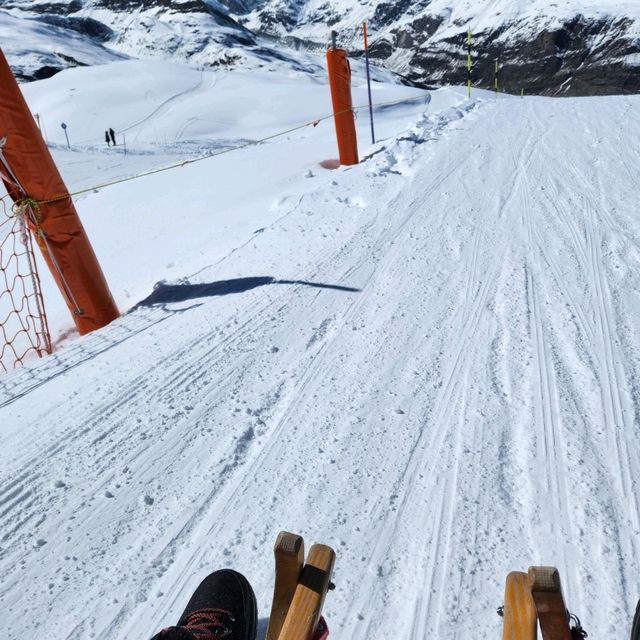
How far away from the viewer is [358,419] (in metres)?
2.77

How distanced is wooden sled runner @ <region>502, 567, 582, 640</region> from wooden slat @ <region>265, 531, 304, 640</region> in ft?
2.01

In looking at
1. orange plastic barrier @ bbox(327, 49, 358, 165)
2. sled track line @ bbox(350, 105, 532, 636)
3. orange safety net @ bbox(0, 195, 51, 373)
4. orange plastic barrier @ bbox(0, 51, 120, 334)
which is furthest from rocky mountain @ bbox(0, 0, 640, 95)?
sled track line @ bbox(350, 105, 532, 636)

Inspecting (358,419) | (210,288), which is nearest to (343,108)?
(210,288)

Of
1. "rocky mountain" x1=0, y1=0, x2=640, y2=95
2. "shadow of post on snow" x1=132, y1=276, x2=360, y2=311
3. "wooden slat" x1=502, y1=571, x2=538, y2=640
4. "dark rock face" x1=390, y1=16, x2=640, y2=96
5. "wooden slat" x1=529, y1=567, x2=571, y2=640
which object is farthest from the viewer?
"dark rock face" x1=390, y1=16, x2=640, y2=96

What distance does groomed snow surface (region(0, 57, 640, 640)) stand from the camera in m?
1.98

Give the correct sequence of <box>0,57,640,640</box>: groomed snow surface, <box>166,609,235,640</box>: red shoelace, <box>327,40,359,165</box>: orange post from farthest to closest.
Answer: <box>327,40,359,165</box>: orange post
<box>0,57,640,640</box>: groomed snow surface
<box>166,609,235,640</box>: red shoelace

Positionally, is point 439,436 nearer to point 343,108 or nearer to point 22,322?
point 22,322

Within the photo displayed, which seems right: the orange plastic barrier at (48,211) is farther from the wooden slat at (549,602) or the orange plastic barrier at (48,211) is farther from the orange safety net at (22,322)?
the wooden slat at (549,602)

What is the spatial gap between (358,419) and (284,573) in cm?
122

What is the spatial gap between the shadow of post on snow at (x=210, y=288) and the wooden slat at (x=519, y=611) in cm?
287

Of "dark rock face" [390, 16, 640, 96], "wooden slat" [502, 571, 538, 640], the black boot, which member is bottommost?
"dark rock face" [390, 16, 640, 96]

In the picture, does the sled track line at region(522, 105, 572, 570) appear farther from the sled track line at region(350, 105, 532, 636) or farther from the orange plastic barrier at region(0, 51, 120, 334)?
the orange plastic barrier at region(0, 51, 120, 334)

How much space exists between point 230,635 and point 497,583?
3.09ft

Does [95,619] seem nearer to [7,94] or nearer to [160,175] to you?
[7,94]
